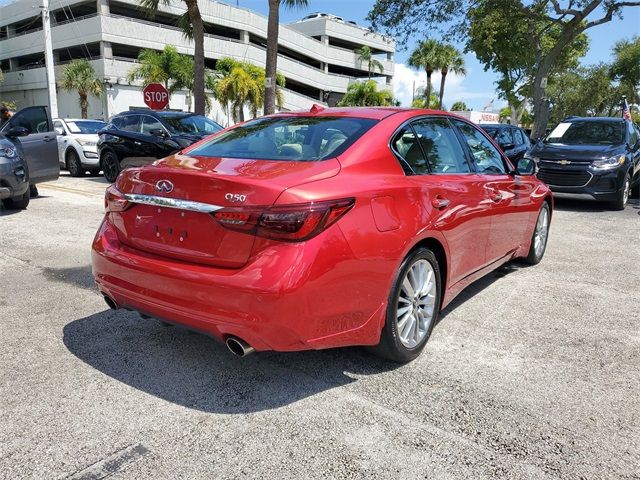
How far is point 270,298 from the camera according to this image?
2.62 m

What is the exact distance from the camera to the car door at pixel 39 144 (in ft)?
29.8

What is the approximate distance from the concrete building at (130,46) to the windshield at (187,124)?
3062 centimetres

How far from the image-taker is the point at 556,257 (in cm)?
646

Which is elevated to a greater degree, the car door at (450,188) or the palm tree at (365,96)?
the palm tree at (365,96)

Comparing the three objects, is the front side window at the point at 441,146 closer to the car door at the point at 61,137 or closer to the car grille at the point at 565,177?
the car grille at the point at 565,177

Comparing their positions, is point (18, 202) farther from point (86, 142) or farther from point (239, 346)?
point (239, 346)

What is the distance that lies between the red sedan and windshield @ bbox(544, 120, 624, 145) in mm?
8347

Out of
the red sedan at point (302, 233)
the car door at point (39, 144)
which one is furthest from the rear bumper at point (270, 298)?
the car door at point (39, 144)

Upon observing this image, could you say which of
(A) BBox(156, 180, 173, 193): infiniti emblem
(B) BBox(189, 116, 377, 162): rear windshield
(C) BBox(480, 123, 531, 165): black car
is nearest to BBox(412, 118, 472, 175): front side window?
(B) BBox(189, 116, 377, 162): rear windshield

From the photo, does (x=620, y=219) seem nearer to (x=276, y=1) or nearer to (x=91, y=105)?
(x=276, y=1)

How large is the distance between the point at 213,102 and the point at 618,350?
47455mm

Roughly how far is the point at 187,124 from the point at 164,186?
32.6 feet

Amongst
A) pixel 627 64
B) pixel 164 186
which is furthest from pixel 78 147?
pixel 627 64

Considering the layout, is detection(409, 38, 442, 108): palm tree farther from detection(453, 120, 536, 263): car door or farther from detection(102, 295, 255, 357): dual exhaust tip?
detection(102, 295, 255, 357): dual exhaust tip
